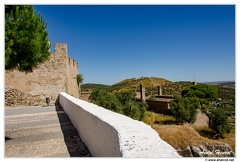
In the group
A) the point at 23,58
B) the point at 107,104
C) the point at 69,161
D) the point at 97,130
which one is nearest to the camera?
the point at 69,161

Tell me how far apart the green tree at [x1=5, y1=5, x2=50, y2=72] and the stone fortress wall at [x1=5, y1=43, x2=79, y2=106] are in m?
9.50

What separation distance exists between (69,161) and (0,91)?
2.27m

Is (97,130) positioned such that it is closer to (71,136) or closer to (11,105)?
(71,136)

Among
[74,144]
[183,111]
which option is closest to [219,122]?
[183,111]

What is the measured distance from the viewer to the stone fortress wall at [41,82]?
1434 cm

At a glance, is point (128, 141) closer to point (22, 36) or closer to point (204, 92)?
point (22, 36)

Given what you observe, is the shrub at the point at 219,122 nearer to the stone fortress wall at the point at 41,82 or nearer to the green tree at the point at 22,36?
the stone fortress wall at the point at 41,82

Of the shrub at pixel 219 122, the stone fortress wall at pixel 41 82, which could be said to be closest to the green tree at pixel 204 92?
the shrub at pixel 219 122

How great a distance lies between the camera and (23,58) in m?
5.35

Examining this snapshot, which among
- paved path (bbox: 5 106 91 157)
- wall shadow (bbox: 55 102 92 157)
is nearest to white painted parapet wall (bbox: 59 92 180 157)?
wall shadow (bbox: 55 102 92 157)

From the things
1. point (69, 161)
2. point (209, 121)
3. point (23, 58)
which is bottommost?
point (209, 121)

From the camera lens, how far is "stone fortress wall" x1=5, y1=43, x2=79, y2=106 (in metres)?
14.3

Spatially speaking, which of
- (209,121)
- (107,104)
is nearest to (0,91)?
(107,104)

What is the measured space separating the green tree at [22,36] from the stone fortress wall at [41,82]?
9500 millimetres
